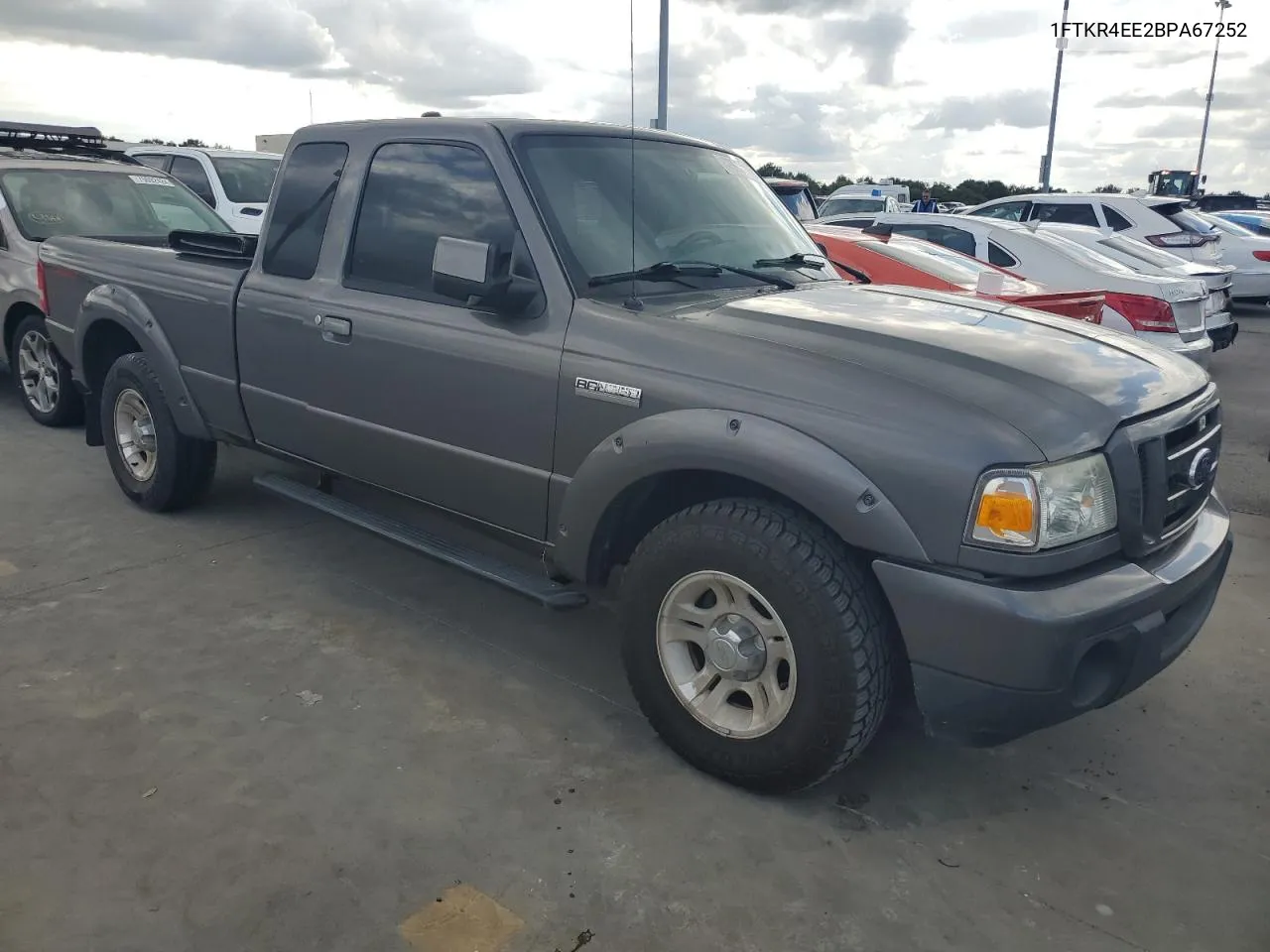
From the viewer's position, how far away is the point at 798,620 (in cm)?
279

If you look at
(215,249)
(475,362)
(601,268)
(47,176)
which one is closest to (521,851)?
(475,362)

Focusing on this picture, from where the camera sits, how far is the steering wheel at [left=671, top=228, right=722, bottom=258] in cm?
365

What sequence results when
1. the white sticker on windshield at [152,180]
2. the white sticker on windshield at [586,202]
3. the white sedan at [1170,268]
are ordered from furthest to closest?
the white sedan at [1170,268] → the white sticker on windshield at [152,180] → the white sticker on windshield at [586,202]

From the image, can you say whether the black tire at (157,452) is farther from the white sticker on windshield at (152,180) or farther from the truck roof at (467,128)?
the white sticker on windshield at (152,180)

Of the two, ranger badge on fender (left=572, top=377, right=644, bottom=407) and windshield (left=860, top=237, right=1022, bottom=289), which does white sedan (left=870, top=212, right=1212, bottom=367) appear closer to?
windshield (left=860, top=237, right=1022, bottom=289)

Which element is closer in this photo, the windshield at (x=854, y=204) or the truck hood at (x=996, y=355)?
the truck hood at (x=996, y=355)

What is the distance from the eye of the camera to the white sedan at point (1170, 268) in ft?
32.7

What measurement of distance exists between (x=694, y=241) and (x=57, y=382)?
5.31m

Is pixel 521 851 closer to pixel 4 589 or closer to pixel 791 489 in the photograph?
pixel 791 489

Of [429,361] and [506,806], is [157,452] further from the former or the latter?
[506,806]

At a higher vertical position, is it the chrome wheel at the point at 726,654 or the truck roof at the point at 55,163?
the truck roof at the point at 55,163

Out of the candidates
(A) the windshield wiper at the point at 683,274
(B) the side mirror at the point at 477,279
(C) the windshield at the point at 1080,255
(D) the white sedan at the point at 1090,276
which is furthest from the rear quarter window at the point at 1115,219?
(B) the side mirror at the point at 477,279

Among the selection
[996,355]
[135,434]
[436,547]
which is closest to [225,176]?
[135,434]

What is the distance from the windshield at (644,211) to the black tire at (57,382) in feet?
15.8
